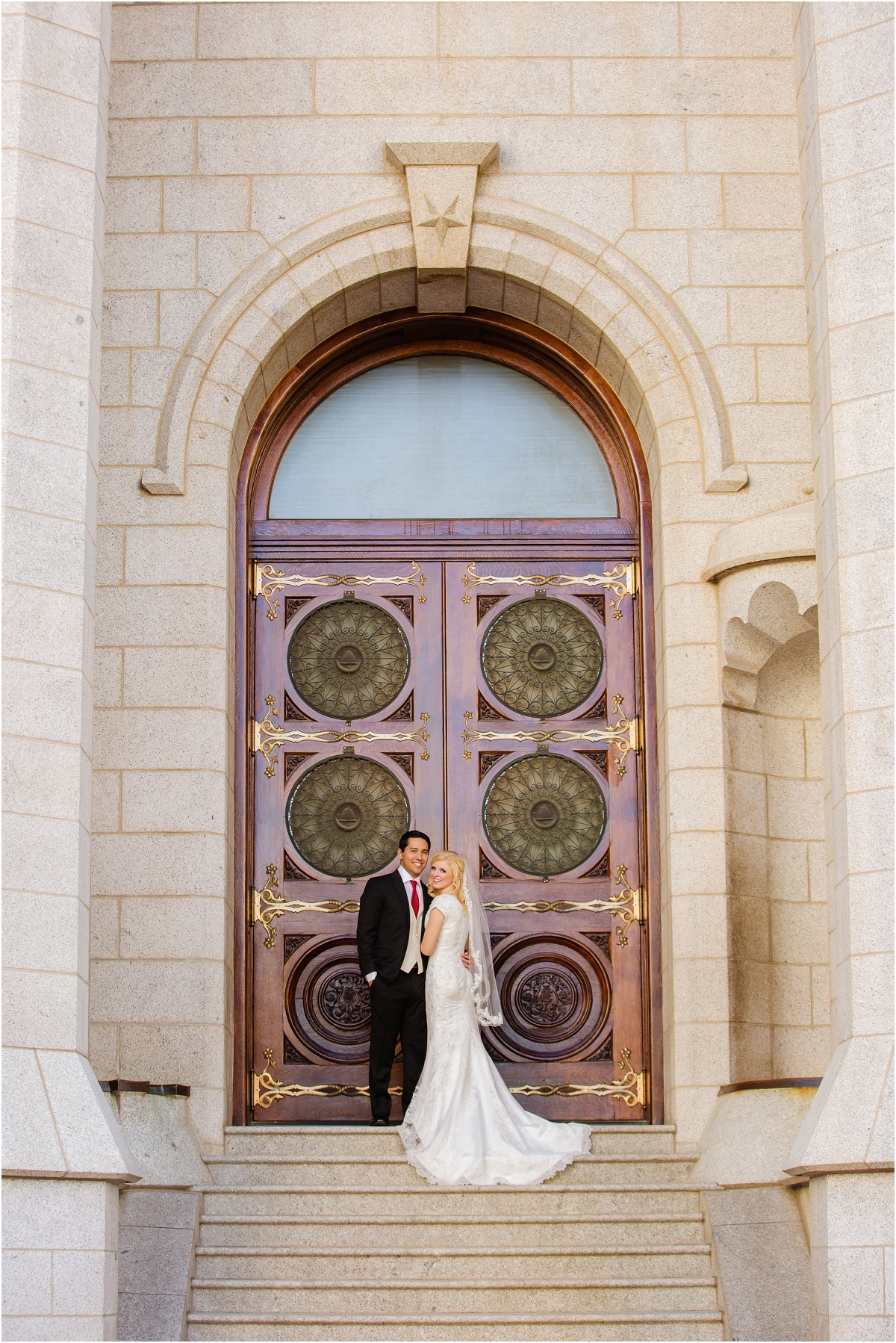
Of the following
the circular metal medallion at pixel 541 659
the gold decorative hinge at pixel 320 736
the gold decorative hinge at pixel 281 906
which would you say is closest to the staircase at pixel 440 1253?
the gold decorative hinge at pixel 281 906

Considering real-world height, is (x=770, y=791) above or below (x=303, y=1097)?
above

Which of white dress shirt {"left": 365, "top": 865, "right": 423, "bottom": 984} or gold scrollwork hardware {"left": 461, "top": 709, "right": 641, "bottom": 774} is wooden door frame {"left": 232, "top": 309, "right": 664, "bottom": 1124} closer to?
gold scrollwork hardware {"left": 461, "top": 709, "right": 641, "bottom": 774}

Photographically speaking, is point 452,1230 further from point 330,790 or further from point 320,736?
point 320,736

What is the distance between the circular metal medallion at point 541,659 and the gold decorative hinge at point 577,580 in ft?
0.44

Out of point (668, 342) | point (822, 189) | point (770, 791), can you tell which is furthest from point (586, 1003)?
point (822, 189)

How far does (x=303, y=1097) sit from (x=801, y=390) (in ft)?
16.1

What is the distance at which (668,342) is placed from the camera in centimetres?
1032

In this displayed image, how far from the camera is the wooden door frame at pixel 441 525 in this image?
33.3ft

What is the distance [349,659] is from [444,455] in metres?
1.41

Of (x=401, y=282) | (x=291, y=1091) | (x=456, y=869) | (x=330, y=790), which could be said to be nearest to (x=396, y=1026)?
(x=291, y=1091)

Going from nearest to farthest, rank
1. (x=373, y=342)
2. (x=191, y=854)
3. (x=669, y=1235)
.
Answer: (x=669, y=1235), (x=191, y=854), (x=373, y=342)

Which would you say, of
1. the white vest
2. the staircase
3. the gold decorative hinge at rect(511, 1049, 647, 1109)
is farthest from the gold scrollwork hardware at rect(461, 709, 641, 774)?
the staircase

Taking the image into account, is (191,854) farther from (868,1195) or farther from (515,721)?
(868,1195)

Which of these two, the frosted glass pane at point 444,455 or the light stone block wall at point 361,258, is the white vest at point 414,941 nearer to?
the light stone block wall at point 361,258
